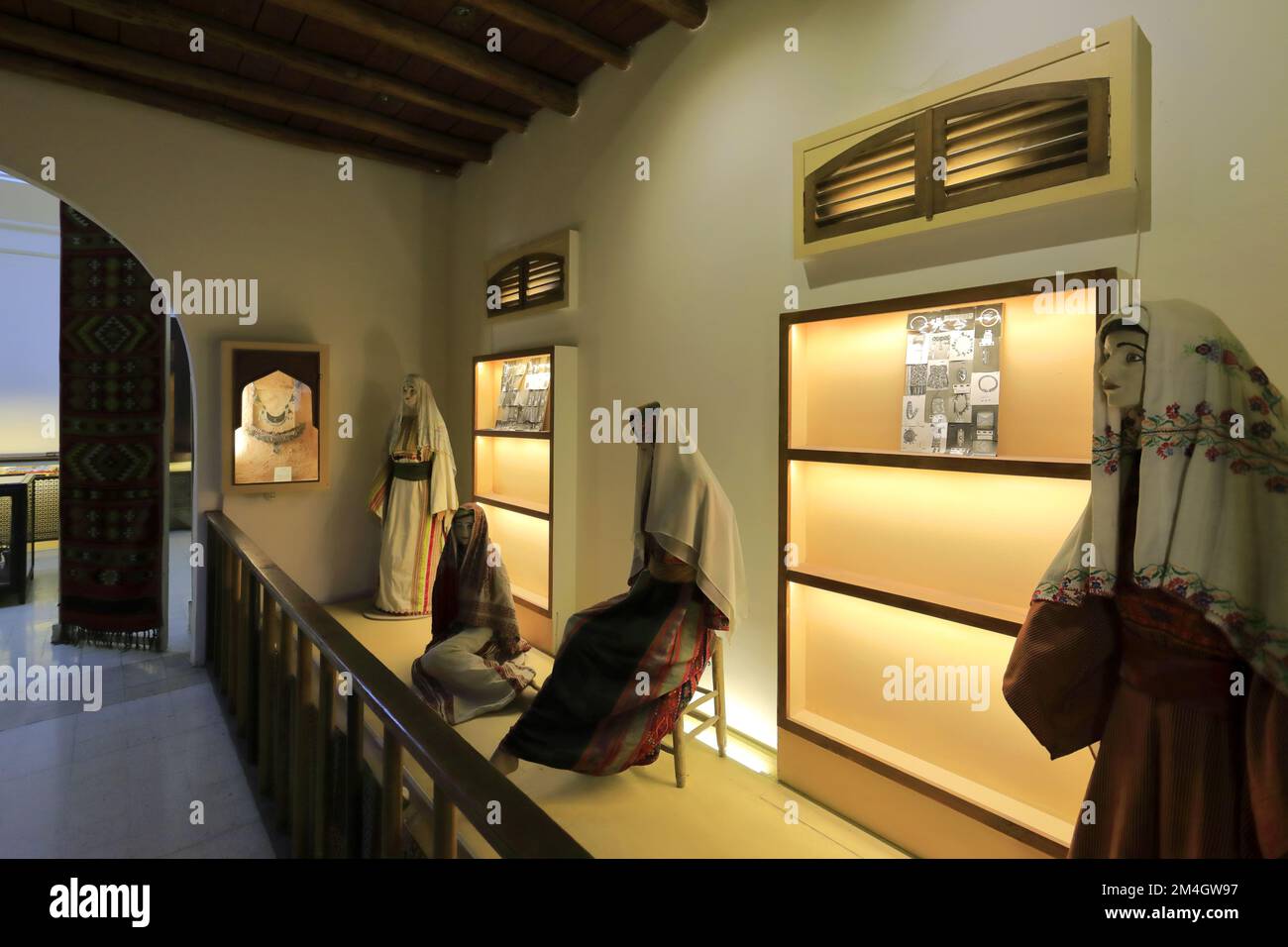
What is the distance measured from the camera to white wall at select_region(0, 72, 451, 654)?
418 centimetres

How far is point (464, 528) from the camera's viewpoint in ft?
11.7

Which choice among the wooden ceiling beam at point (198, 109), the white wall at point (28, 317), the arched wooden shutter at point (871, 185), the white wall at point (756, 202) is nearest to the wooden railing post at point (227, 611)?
the white wall at point (756, 202)

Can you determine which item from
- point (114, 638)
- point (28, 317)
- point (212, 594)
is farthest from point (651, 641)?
point (28, 317)

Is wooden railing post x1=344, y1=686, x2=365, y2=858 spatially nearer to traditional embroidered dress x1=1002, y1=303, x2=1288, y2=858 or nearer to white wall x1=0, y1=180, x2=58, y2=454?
traditional embroidered dress x1=1002, y1=303, x2=1288, y2=858

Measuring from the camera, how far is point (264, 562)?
2.74 metres

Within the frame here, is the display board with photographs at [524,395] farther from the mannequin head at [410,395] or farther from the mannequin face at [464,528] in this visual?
the mannequin face at [464,528]

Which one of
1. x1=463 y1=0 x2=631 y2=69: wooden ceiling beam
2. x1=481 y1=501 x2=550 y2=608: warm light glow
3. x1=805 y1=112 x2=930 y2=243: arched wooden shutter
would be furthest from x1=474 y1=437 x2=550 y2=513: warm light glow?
x1=805 y1=112 x2=930 y2=243: arched wooden shutter

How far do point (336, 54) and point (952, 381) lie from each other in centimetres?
388

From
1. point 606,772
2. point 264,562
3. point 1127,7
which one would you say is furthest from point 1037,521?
point 264,562

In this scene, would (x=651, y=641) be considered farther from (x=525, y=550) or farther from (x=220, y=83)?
(x=220, y=83)

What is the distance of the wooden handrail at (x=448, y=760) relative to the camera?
3.28 ft
